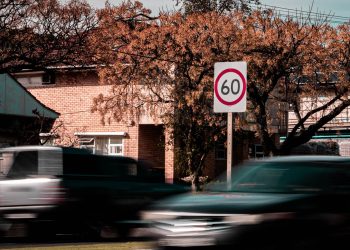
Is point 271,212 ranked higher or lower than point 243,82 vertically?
lower

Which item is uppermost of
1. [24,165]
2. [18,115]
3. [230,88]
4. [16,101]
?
[16,101]

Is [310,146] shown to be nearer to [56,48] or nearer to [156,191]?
[56,48]

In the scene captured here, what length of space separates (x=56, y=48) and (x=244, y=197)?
1463cm

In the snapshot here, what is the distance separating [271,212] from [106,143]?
3177cm

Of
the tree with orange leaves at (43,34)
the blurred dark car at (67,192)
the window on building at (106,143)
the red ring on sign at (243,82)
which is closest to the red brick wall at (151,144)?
the window on building at (106,143)

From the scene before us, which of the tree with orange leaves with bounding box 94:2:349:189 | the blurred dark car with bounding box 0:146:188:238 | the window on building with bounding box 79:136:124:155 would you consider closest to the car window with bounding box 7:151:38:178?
the blurred dark car with bounding box 0:146:188:238

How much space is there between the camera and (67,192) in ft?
45.3

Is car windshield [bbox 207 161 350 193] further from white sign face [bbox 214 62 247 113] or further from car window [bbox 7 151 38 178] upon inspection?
car window [bbox 7 151 38 178]

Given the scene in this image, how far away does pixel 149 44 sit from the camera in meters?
32.2

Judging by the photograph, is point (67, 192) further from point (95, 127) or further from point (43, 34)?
point (95, 127)

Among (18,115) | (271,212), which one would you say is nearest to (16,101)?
(18,115)

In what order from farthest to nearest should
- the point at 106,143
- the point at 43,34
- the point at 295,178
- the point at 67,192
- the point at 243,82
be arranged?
1. the point at 106,143
2. the point at 43,34
3. the point at 67,192
4. the point at 243,82
5. the point at 295,178

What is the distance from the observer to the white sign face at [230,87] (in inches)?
470

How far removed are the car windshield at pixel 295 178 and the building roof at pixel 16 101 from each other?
1841 cm
